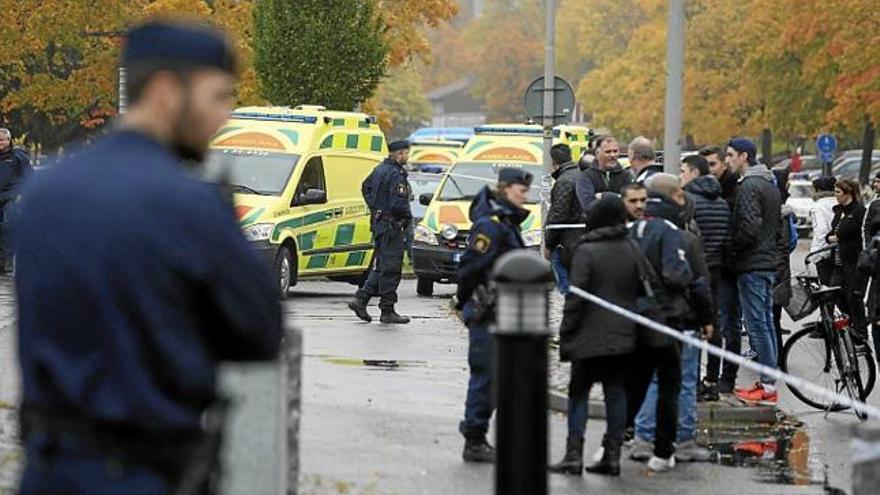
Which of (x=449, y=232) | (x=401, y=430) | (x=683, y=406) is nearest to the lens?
(x=683, y=406)

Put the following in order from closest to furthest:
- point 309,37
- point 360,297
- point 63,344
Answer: point 63,344 → point 360,297 → point 309,37

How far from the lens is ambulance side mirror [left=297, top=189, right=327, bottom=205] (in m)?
23.3

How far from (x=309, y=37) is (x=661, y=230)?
24.2m

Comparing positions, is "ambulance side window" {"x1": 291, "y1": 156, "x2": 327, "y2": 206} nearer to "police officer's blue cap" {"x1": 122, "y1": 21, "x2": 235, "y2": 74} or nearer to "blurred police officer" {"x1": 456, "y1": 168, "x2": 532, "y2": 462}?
"blurred police officer" {"x1": 456, "y1": 168, "x2": 532, "y2": 462}

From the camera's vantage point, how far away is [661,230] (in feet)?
37.1

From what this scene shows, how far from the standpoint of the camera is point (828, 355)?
48.2ft

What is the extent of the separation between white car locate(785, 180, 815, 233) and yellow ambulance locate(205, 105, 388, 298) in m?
23.4

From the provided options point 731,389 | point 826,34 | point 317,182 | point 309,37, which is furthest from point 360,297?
point 826,34

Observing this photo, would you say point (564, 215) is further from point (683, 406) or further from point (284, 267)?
point (284, 267)

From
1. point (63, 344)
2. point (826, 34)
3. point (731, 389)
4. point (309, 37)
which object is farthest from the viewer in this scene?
point (826, 34)

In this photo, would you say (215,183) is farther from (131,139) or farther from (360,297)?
(360,297)

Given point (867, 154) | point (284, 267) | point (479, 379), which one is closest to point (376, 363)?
point (479, 379)

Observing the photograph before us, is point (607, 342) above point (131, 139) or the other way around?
the other way around

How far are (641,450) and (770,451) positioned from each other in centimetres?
111
